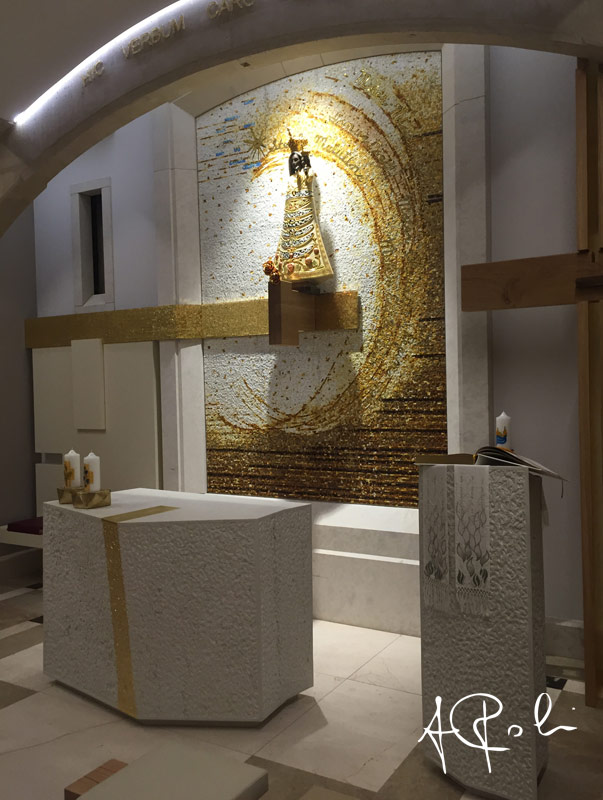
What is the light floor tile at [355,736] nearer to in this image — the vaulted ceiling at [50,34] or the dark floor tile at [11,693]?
the dark floor tile at [11,693]

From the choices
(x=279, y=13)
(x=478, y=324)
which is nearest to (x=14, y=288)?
(x=279, y=13)

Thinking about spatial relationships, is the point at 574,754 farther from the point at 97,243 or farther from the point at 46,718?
the point at 97,243

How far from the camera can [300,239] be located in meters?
4.28

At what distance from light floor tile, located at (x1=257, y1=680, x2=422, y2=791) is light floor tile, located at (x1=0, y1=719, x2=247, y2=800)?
0.24 m

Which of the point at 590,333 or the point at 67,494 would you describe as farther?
the point at 67,494

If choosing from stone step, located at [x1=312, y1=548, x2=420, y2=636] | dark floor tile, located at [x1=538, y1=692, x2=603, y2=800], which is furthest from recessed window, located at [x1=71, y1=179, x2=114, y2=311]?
dark floor tile, located at [x1=538, y1=692, x2=603, y2=800]

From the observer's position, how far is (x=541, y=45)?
3.06 meters

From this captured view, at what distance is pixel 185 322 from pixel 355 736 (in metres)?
2.96

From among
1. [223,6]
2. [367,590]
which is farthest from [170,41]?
[367,590]

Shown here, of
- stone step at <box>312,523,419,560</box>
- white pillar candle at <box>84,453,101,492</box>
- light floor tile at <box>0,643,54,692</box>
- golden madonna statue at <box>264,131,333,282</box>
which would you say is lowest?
light floor tile at <box>0,643,54,692</box>

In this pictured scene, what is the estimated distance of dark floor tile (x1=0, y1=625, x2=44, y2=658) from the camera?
3.94 metres

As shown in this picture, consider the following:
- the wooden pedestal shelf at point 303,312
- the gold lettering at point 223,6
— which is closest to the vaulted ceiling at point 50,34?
the gold lettering at point 223,6

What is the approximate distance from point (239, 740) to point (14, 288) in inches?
164

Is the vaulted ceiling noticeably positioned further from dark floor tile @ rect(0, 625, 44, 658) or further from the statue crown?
dark floor tile @ rect(0, 625, 44, 658)
